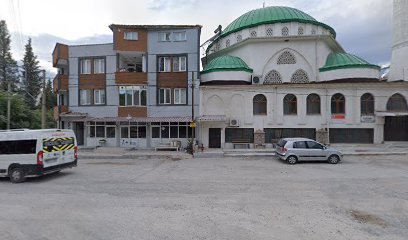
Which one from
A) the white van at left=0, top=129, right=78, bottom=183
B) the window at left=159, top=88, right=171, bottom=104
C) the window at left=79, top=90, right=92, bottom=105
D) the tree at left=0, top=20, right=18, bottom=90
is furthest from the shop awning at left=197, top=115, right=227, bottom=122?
the tree at left=0, top=20, right=18, bottom=90

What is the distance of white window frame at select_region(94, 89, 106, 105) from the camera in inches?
962

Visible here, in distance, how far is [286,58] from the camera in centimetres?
2602

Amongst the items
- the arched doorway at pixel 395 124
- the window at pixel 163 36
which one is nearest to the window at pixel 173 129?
the window at pixel 163 36

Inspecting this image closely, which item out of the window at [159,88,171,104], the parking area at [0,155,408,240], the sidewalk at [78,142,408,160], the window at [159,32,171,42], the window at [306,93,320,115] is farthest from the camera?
the window at [159,88,171,104]

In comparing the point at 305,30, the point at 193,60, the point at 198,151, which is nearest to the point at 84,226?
the point at 198,151

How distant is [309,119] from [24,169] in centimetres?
2168

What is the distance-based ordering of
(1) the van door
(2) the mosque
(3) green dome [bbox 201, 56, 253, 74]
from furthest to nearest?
(3) green dome [bbox 201, 56, 253, 74] < (2) the mosque < (1) the van door

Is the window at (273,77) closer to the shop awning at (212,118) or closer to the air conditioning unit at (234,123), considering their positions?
the air conditioning unit at (234,123)

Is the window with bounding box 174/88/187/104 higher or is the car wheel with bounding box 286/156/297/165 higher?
the window with bounding box 174/88/187/104

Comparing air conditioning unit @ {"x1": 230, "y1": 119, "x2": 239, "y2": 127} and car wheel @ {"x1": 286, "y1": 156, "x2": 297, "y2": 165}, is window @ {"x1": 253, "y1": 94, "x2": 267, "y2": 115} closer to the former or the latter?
air conditioning unit @ {"x1": 230, "y1": 119, "x2": 239, "y2": 127}

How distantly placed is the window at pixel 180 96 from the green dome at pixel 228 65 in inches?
143

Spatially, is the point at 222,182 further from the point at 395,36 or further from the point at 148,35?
the point at 395,36

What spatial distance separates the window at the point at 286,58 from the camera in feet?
85.0

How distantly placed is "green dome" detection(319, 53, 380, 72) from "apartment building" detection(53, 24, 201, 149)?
13.4m
